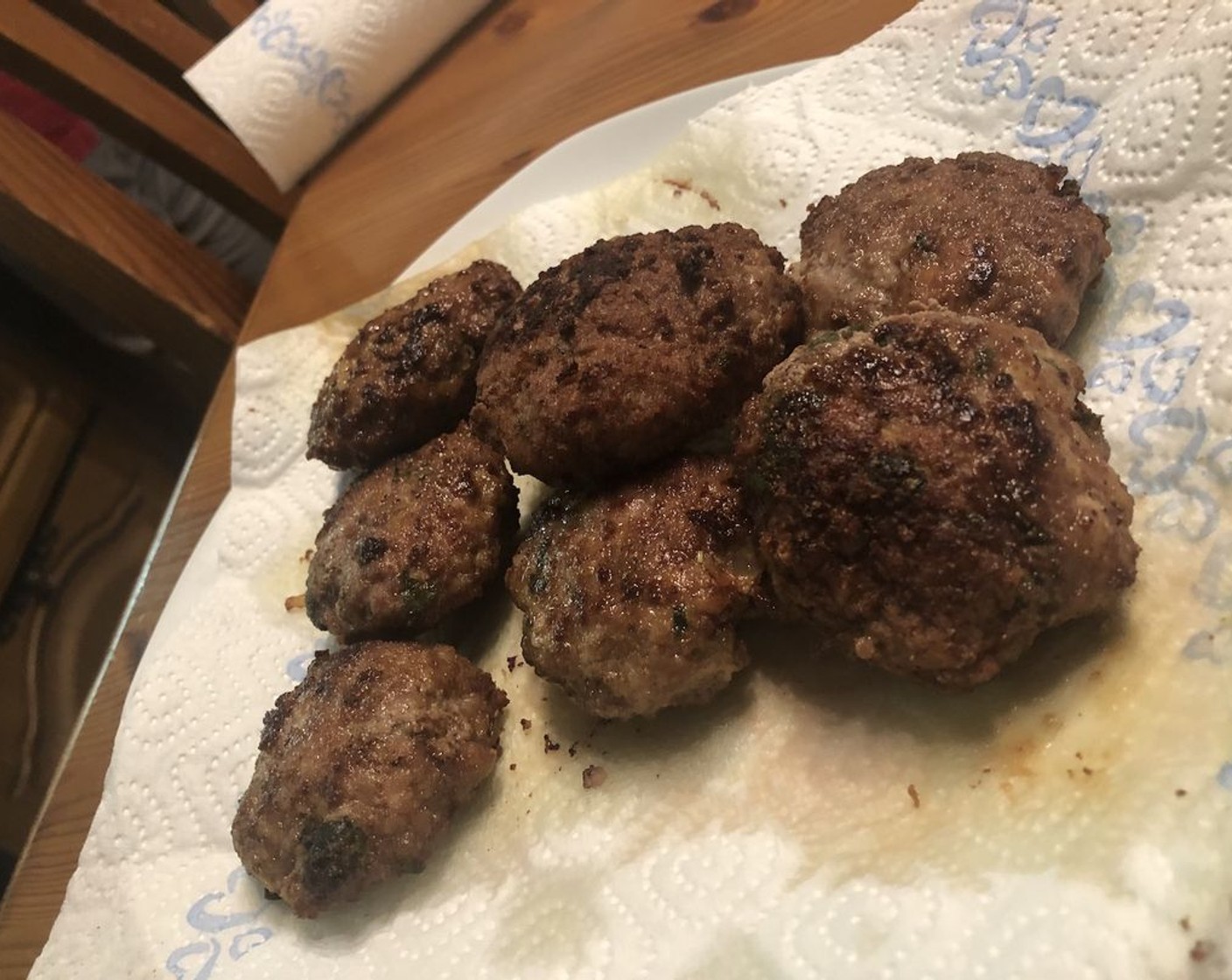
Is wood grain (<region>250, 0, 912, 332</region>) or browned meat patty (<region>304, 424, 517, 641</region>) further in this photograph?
wood grain (<region>250, 0, 912, 332</region>)

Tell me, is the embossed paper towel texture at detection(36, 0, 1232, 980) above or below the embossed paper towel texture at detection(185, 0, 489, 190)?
below

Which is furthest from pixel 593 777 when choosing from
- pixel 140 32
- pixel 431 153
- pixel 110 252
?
pixel 140 32

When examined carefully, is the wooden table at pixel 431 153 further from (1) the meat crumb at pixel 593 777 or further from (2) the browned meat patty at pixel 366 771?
(1) the meat crumb at pixel 593 777

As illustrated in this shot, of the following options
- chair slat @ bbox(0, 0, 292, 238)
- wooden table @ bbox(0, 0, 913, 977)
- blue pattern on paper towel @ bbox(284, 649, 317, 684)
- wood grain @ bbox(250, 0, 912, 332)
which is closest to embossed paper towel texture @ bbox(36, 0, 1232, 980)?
blue pattern on paper towel @ bbox(284, 649, 317, 684)

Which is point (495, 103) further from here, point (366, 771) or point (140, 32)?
point (366, 771)

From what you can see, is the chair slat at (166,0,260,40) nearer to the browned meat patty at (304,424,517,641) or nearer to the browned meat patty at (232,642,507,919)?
the browned meat patty at (304,424,517,641)

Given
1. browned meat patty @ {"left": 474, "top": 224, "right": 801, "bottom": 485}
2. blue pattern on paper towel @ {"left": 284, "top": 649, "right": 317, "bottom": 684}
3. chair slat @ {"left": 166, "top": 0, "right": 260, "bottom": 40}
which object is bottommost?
blue pattern on paper towel @ {"left": 284, "top": 649, "right": 317, "bottom": 684}
